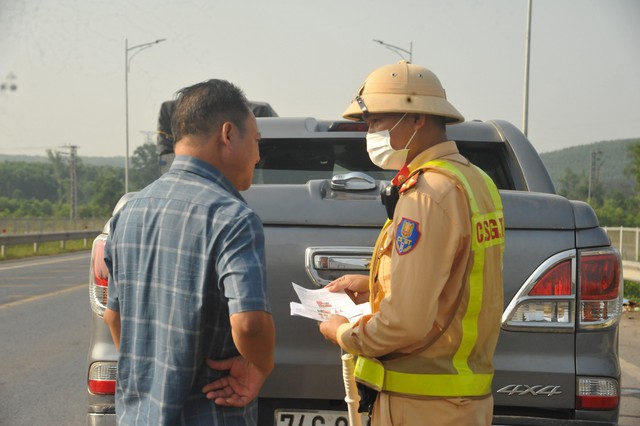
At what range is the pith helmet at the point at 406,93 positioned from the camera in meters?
2.51

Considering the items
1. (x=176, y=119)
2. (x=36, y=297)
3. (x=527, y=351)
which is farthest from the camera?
(x=36, y=297)

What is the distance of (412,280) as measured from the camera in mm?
2279

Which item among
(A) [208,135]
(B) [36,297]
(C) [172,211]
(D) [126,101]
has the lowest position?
(B) [36,297]

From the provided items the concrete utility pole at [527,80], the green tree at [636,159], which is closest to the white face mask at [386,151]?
the concrete utility pole at [527,80]

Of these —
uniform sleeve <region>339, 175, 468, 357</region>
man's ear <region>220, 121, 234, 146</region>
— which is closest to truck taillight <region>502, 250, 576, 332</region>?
uniform sleeve <region>339, 175, 468, 357</region>

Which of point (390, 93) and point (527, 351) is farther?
point (527, 351)

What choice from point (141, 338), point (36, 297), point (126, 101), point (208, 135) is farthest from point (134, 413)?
point (126, 101)

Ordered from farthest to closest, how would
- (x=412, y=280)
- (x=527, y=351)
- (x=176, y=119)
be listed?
(x=527, y=351) < (x=176, y=119) < (x=412, y=280)

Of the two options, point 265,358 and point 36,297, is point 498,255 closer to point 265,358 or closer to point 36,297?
point 265,358

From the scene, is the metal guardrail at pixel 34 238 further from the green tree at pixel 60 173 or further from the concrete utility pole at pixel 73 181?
the green tree at pixel 60 173

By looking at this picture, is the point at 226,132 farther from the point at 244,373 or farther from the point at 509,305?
the point at 509,305

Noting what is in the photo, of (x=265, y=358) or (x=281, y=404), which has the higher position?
(x=265, y=358)

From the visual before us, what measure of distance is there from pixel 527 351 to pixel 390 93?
1181mm

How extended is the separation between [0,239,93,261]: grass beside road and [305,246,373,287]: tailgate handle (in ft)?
80.3
